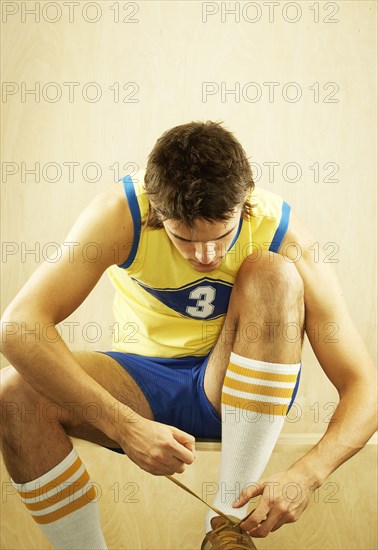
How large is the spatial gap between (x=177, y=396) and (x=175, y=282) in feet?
0.65

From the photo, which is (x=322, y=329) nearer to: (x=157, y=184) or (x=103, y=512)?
(x=157, y=184)

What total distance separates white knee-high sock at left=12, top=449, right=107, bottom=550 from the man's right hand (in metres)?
0.10

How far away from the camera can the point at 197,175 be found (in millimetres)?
1196

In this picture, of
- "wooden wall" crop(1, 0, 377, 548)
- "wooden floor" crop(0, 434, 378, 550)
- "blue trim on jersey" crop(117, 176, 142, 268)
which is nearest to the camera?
"blue trim on jersey" crop(117, 176, 142, 268)

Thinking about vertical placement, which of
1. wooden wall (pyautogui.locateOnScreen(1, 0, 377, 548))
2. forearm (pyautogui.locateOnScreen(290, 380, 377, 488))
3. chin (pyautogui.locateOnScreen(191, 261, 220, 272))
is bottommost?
forearm (pyautogui.locateOnScreen(290, 380, 377, 488))

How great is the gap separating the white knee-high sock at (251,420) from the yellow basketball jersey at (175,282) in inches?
5.9

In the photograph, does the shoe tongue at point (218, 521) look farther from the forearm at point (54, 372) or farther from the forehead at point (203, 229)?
the forehead at point (203, 229)

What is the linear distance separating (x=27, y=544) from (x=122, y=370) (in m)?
0.87

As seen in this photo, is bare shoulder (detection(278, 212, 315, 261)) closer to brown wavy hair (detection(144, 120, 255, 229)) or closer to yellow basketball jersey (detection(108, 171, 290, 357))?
yellow basketball jersey (detection(108, 171, 290, 357))

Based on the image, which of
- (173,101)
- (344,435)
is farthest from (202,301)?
(173,101)

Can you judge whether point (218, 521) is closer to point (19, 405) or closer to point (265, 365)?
point (265, 365)

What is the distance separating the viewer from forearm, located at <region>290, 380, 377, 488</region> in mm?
1265

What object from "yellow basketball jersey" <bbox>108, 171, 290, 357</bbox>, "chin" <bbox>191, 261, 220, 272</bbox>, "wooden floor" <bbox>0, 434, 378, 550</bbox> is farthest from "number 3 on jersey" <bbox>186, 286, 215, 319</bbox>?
"wooden floor" <bbox>0, 434, 378, 550</bbox>

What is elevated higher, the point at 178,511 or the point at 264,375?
the point at 264,375
